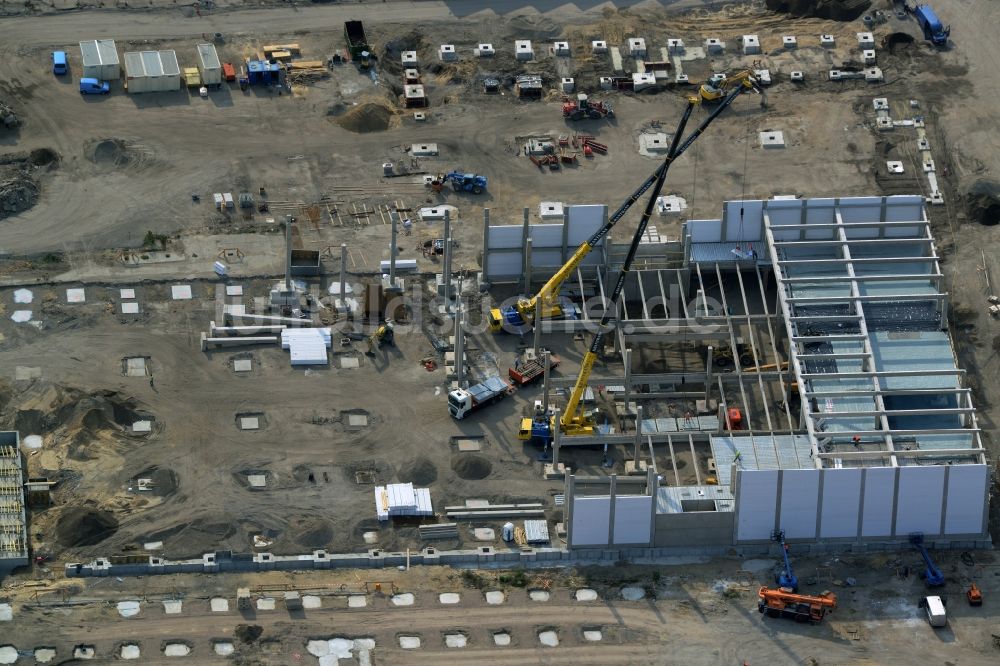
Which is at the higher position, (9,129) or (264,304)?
(9,129)

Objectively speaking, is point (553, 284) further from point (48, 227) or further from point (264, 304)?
point (48, 227)

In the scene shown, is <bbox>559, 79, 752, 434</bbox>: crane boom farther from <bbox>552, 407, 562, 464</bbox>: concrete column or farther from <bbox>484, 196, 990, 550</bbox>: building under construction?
<bbox>552, 407, 562, 464</bbox>: concrete column

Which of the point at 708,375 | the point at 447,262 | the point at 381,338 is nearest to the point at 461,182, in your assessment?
the point at 447,262

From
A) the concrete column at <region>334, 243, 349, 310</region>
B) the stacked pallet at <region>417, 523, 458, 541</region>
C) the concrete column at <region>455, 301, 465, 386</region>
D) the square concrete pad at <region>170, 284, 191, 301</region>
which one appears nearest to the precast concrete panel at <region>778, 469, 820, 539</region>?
the stacked pallet at <region>417, 523, 458, 541</region>

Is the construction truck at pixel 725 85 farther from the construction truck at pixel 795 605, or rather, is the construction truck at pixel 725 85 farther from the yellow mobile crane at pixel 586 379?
the construction truck at pixel 795 605

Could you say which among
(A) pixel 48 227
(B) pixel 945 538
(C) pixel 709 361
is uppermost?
(A) pixel 48 227

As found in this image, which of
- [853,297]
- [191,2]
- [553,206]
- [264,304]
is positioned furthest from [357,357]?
[191,2]
